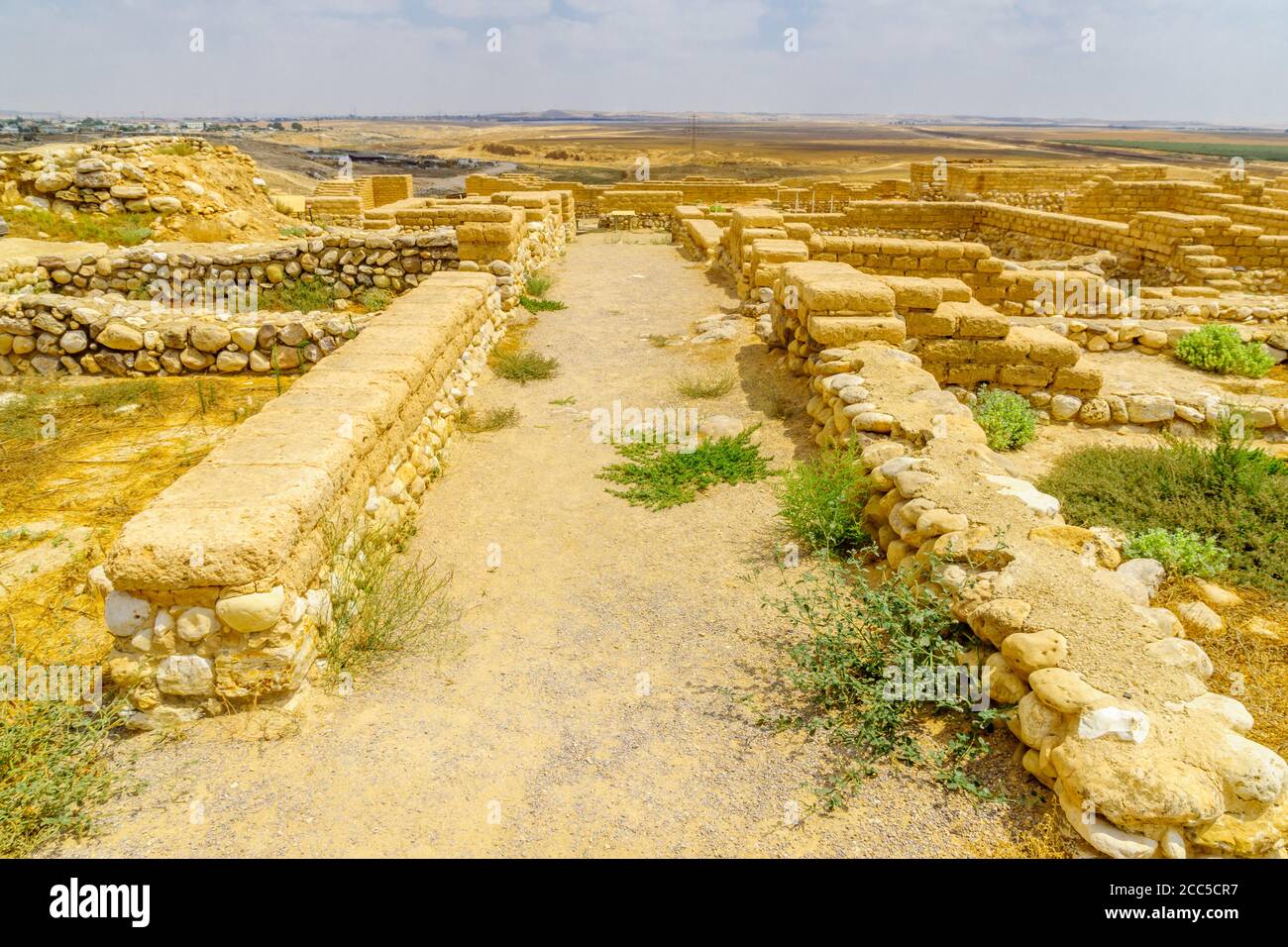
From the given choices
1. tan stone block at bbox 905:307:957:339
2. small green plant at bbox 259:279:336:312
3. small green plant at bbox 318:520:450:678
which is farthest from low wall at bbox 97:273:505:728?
small green plant at bbox 259:279:336:312

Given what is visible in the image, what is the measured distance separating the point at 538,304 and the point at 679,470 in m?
5.70

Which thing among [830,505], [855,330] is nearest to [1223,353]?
[855,330]

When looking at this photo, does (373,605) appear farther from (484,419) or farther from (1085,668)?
(484,419)

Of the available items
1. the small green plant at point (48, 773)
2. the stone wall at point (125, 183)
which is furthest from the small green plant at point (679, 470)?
the stone wall at point (125, 183)

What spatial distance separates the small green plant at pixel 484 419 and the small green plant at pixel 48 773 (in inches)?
154

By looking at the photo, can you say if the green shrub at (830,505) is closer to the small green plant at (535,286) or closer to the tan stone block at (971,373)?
the tan stone block at (971,373)

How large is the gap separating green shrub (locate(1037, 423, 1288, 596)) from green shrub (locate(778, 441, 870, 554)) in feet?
5.10

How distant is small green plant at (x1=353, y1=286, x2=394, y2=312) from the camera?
943 cm

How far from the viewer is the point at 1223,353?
8469mm

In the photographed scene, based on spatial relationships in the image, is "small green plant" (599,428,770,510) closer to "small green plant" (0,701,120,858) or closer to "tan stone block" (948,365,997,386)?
"tan stone block" (948,365,997,386)
